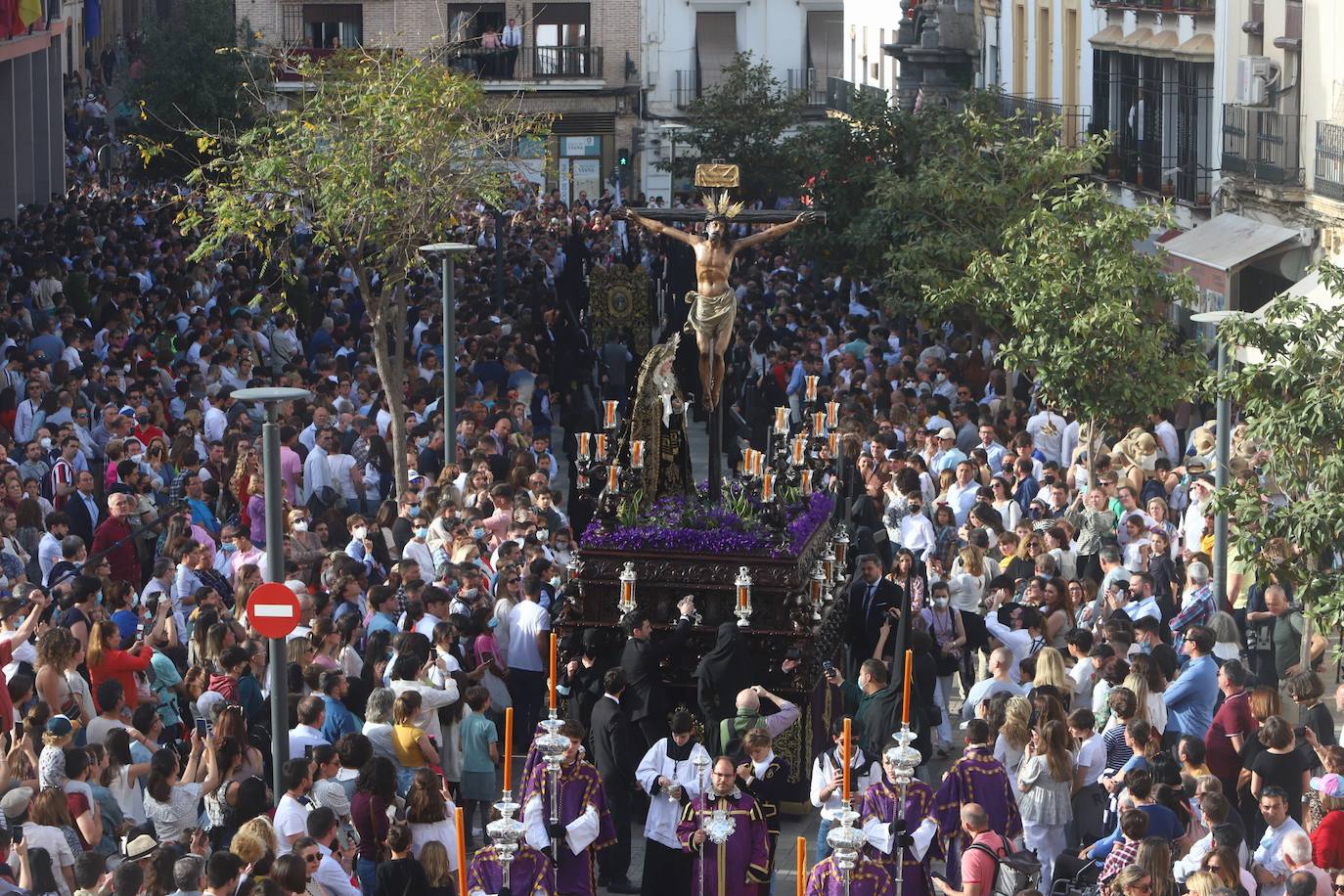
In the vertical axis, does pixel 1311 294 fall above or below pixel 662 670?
above

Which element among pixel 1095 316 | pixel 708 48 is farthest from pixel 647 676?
pixel 708 48

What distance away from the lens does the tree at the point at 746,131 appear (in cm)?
4409

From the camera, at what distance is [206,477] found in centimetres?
1938

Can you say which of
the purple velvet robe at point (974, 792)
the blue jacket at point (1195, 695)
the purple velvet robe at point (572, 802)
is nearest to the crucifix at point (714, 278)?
the blue jacket at point (1195, 695)

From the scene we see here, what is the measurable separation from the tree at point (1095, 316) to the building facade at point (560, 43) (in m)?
36.4

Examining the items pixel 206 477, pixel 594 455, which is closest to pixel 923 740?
pixel 594 455

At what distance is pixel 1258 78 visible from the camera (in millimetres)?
28391

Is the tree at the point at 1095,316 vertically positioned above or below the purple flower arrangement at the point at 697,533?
above

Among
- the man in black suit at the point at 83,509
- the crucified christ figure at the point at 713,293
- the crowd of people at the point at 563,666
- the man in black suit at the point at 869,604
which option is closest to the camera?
the crowd of people at the point at 563,666

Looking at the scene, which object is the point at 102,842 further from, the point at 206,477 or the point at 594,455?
the point at 206,477

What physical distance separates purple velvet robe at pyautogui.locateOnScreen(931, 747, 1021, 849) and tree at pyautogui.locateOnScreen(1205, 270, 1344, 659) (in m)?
2.77

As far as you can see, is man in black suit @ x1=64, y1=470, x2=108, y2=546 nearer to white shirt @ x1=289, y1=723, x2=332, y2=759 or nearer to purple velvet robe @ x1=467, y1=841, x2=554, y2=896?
white shirt @ x1=289, y1=723, x2=332, y2=759

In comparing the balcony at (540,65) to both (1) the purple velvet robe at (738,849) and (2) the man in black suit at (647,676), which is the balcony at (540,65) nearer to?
(2) the man in black suit at (647,676)

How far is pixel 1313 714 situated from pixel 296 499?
32.3ft
